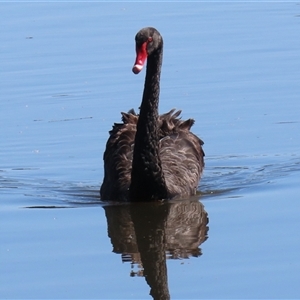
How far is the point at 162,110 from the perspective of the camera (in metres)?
12.3

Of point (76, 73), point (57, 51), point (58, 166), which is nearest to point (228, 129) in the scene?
point (58, 166)

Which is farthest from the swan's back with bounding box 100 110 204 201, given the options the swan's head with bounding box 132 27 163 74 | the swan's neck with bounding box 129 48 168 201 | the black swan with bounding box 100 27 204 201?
the swan's head with bounding box 132 27 163 74

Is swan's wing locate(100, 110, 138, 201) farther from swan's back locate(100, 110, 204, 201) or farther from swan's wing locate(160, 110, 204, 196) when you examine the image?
swan's wing locate(160, 110, 204, 196)

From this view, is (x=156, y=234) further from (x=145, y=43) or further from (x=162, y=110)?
(x=162, y=110)

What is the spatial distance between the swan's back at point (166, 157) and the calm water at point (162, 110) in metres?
0.19

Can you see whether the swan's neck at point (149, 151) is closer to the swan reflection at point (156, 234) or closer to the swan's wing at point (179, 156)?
the swan reflection at point (156, 234)

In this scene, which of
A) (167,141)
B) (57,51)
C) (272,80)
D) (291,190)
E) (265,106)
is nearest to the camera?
(291,190)

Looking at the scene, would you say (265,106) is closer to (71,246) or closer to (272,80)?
(272,80)

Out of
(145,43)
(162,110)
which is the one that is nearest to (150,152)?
(145,43)

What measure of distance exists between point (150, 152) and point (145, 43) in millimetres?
962

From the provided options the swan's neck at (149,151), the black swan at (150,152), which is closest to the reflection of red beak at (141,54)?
the black swan at (150,152)

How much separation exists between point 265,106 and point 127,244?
450 cm

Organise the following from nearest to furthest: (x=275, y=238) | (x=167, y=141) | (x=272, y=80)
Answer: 1. (x=275, y=238)
2. (x=167, y=141)
3. (x=272, y=80)

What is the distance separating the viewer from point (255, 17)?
17344 mm
